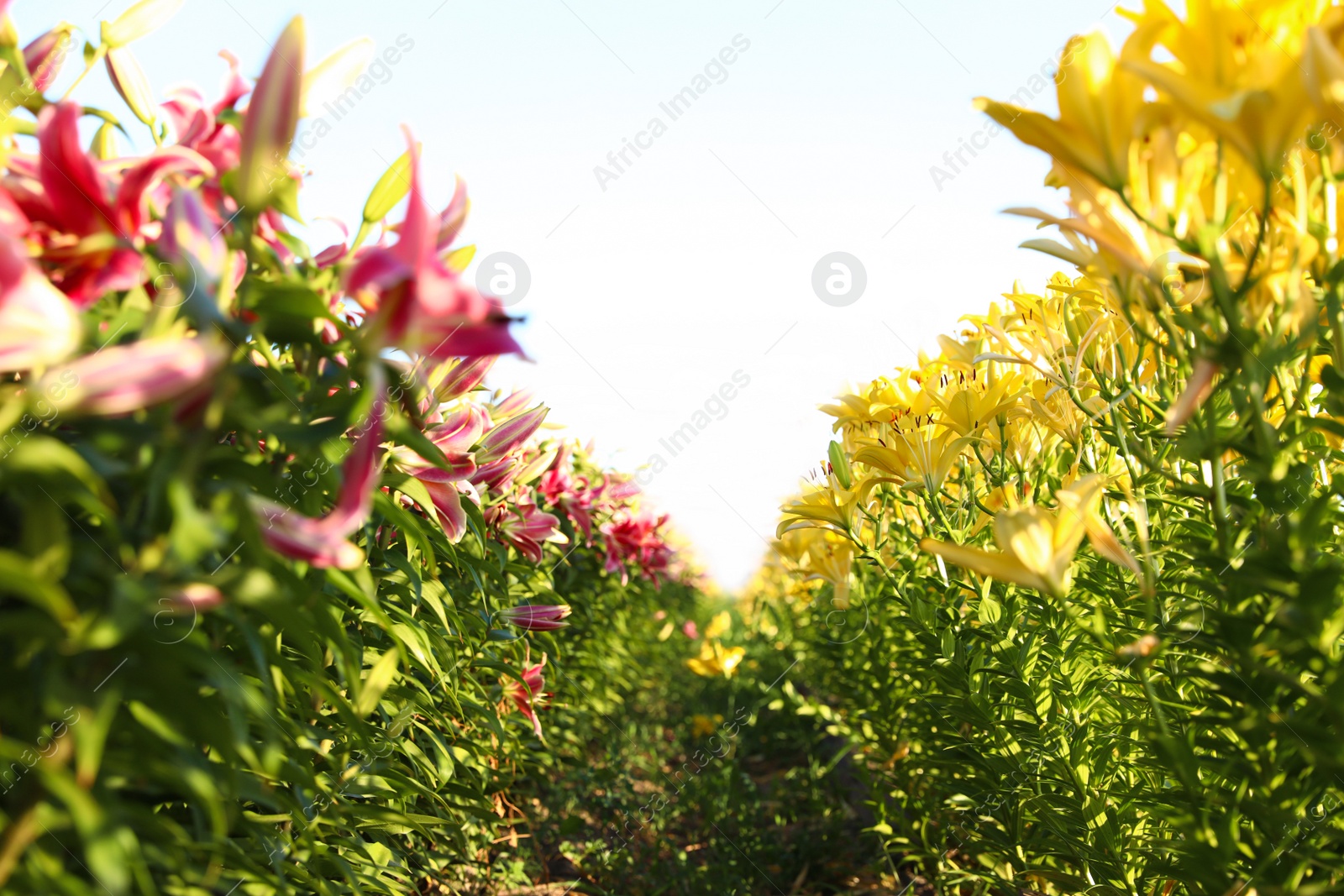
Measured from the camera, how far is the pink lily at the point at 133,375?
1.52 ft

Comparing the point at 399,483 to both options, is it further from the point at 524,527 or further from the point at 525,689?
the point at 525,689

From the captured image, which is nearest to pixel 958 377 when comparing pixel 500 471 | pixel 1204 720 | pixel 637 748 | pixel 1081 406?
pixel 1081 406

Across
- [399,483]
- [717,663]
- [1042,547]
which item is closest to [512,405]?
[399,483]

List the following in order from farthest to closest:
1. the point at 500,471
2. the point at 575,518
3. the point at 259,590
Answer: the point at 575,518
the point at 500,471
the point at 259,590

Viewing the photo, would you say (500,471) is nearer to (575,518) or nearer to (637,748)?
(575,518)

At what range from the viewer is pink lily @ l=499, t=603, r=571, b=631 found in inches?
56.0

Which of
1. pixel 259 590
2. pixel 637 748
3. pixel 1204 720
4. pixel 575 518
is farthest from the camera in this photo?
pixel 637 748

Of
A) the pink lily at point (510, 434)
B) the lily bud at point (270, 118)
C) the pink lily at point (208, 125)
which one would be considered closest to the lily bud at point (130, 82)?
the pink lily at point (208, 125)

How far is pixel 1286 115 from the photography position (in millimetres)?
604

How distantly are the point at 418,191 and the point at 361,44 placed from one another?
1.36ft

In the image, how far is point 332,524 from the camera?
51 cm

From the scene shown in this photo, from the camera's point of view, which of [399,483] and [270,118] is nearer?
[270,118]

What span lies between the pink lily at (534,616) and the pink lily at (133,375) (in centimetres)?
99

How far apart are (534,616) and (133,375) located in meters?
1.10
